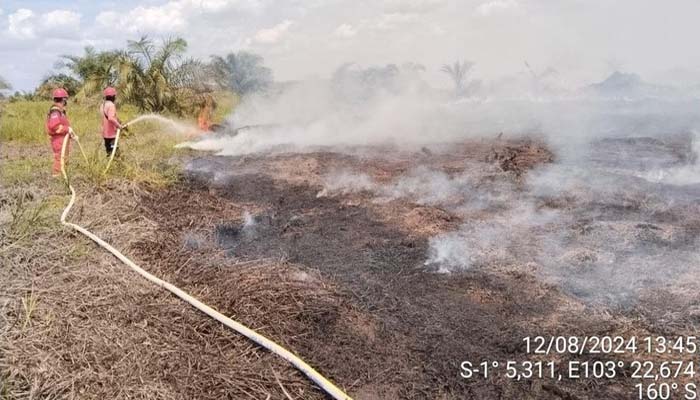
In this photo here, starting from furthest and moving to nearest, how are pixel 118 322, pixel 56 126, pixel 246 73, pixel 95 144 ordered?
pixel 246 73 → pixel 95 144 → pixel 56 126 → pixel 118 322

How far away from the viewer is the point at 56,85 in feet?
72.0

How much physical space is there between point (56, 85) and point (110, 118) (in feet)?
53.0

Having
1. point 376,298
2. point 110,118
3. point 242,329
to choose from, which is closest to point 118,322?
point 242,329

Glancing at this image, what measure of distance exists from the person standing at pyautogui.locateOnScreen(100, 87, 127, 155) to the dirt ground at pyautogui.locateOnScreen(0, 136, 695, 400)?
2329mm

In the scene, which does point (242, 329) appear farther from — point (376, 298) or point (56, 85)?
point (56, 85)

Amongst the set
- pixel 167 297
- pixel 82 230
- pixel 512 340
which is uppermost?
pixel 82 230

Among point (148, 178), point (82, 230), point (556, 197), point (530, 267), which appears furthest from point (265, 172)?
point (530, 267)

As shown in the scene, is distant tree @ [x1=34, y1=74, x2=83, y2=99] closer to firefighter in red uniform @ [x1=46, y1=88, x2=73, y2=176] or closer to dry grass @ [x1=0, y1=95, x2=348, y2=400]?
firefighter in red uniform @ [x1=46, y1=88, x2=73, y2=176]

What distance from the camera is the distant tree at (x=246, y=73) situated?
2459cm

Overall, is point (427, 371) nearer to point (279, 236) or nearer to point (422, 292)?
point (422, 292)

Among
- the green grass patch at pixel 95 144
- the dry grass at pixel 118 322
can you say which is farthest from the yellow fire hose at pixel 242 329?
the green grass patch at pixel 95 144

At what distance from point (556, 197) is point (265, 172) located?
567 centimetres

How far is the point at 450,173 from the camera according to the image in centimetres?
913

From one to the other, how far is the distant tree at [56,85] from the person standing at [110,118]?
13036 mm
